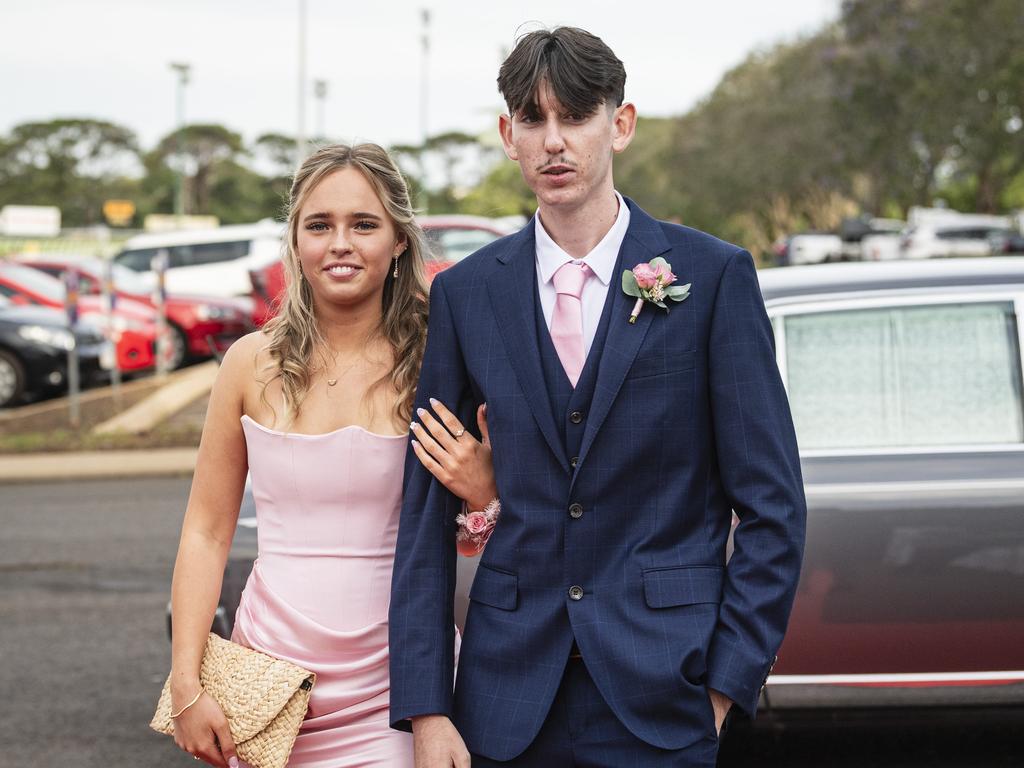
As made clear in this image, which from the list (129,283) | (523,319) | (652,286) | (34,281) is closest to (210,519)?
(523,319)

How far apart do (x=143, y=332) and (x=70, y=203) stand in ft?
260

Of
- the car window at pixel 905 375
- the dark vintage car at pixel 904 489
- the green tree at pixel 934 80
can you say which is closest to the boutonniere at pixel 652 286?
the dark vintage car at pixel 904 489

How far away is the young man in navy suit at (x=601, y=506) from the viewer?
2414 mm

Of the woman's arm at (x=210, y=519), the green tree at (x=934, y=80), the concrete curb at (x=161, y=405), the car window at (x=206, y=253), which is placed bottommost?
the concrete curb at (x=161, y=405)

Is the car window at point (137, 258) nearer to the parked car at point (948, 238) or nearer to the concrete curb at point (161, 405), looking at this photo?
the concrete curb at point (161, 405)

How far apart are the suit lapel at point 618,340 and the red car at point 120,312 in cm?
1648

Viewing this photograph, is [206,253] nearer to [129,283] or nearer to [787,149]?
[129,283]

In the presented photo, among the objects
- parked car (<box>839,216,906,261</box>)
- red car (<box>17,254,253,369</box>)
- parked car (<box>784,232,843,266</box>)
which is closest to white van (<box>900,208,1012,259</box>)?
parked car (<box>839,216,906,261</box>)

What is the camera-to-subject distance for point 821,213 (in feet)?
248

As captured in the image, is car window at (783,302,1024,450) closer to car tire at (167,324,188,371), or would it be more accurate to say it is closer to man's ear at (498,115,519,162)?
man's ear at (498,115,519,162)

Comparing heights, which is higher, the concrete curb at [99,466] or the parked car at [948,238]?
the parked car at [948,238]

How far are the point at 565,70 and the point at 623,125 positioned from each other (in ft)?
0.64

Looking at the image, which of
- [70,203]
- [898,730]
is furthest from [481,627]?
[70,203]

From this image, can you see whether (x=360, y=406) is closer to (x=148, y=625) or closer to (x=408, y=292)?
(x=408, y=292)
